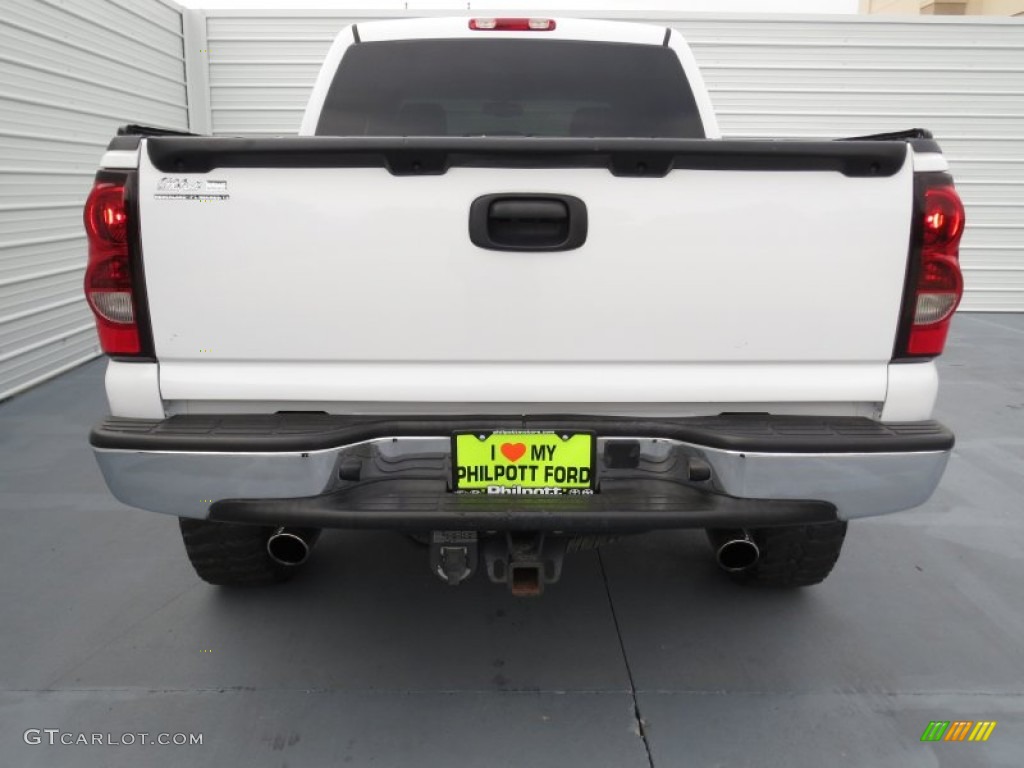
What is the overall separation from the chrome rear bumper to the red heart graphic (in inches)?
4.4

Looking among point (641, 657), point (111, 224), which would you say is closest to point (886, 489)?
point (641, 657)

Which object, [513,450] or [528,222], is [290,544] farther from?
[528,222]

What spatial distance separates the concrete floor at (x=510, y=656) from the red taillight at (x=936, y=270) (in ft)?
3.68

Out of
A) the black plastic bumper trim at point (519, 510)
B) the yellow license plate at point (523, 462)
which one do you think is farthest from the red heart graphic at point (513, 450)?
the black plastic bumper trim at point (519, 510)

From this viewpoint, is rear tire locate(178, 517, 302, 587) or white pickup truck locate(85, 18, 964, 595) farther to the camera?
rear tire locate(178, 517, 302, 587)

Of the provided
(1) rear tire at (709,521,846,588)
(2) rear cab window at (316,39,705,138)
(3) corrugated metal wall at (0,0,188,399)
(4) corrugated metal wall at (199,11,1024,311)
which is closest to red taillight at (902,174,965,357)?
(1) rear tire at (709,521,846,588)

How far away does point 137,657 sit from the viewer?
98.7 inches

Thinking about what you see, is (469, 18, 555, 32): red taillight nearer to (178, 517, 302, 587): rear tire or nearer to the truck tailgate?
the truck tailgate

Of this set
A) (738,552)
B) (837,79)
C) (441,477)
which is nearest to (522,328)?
(441,477)

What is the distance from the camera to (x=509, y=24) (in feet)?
10.4

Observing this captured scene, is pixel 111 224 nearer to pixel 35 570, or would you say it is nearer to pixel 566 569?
pixel 35 570

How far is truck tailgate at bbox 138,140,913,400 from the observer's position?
192 centimetres

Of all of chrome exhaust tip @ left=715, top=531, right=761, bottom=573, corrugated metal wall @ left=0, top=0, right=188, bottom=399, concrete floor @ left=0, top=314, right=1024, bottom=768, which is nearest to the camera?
concrete floor @ left=0, top=314, right=1024, bottom=768

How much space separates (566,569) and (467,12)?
7.86m
